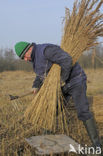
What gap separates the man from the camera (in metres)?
2.90

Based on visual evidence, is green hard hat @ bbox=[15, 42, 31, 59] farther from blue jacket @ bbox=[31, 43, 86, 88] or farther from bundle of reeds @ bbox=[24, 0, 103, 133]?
bundle of reeds @ bbox=[24, 0, 103, 133]

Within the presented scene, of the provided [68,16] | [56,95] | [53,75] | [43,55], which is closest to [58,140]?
[56,95]

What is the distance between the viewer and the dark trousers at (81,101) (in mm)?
2936

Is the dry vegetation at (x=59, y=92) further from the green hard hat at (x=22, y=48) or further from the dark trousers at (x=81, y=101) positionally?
the green hard hat at (x=22, y=48)

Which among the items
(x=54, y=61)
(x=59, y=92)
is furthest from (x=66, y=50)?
(x=59, y=92)

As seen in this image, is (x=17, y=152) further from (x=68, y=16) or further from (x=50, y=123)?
(x=68, y=16)

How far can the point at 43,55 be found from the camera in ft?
9.77

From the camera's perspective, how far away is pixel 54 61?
296cm

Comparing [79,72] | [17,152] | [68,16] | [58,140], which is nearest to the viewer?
[17,152]

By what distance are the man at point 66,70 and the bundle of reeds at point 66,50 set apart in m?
0.12

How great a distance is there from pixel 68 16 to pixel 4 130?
1811 millimetres

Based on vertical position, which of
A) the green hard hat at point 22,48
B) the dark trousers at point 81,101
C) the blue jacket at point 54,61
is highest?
the green hard hat at point 22,48

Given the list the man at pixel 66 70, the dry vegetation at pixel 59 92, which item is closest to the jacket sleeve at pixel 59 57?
the man at pixel 66 70

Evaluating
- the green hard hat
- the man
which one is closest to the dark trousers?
the man
